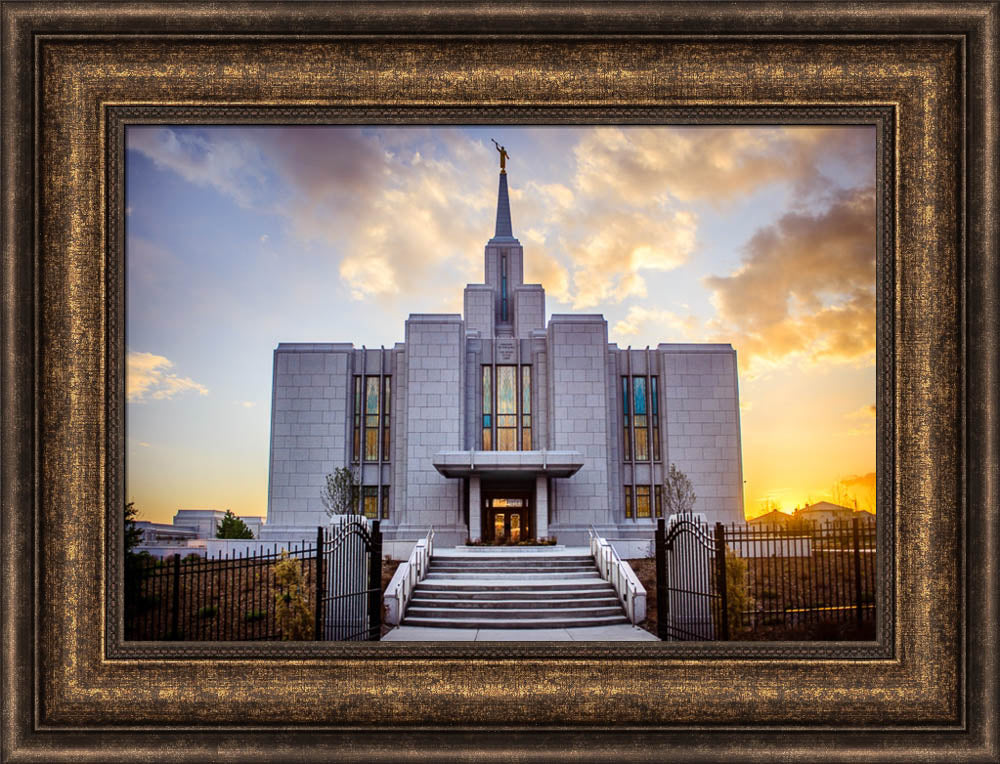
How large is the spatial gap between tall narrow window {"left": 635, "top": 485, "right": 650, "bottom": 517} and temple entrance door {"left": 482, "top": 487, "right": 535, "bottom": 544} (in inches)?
155

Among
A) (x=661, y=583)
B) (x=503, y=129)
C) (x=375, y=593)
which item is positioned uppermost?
(x=503, y=129)

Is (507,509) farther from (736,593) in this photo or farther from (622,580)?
(736,593)

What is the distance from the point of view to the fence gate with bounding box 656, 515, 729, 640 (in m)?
9.34

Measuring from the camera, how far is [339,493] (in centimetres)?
2277

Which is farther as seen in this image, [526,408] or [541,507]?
[526,408]

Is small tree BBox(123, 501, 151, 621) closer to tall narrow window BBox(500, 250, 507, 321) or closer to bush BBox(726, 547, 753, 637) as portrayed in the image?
bush BBox(726, 547, 753, 637)

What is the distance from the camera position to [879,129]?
6301 mm

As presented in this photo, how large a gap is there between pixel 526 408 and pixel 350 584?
1525 centimetres

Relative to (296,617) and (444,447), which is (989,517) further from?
(444,447)

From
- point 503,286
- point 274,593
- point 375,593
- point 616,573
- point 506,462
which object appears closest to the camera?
point 274,593

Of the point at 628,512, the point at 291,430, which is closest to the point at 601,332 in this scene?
the point at 628,512

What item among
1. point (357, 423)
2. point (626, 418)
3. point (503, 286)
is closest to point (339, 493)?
A: point (357, 423)

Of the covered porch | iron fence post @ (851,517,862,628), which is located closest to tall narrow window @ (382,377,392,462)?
the covered porch

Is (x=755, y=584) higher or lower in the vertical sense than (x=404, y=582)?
higher
